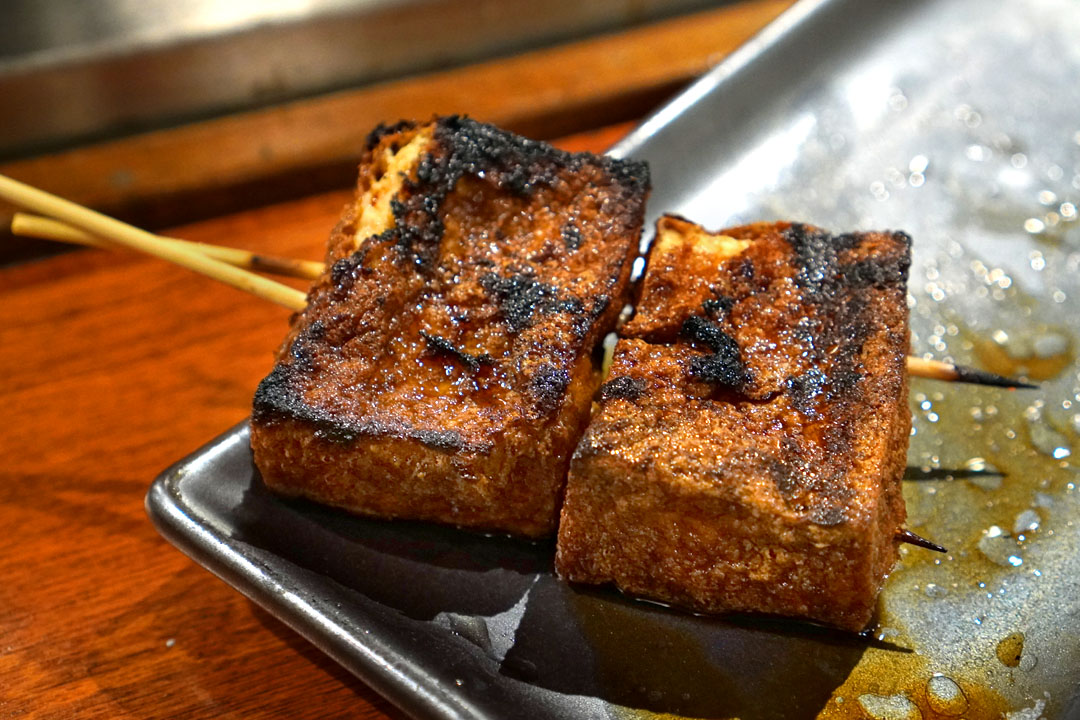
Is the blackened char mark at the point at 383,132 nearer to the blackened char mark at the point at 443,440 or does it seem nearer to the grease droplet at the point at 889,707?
the blackened char mark at the point at 443,440

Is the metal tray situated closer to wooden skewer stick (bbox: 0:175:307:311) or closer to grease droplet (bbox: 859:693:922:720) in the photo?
grease droplet (bbox: 859:693:922:720)


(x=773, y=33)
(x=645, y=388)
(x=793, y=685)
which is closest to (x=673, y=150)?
(x=773, y=33)

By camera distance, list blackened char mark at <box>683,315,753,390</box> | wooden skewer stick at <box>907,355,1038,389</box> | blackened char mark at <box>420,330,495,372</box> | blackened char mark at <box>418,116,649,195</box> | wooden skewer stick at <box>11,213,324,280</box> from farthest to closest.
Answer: wooden skewer stick at <box>11,213,324,280</box> < blackened char mark at <box>418,116,649,195</box> < wooden skewer stick at <box>907,355,1038,389</box> < blackened char mark at <box>420,330,495,372</box> < blackened char mark at <box>683,315,753,390</box>

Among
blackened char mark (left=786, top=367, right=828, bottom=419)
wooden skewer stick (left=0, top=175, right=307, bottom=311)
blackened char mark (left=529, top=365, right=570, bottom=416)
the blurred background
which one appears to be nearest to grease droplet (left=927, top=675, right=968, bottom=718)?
blackened char mark (left=786, top=367, right=828, bottom=419)

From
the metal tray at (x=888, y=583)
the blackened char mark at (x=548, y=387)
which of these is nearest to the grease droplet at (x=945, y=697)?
the metal tray at (x=888, y=583)

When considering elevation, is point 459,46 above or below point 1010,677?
above

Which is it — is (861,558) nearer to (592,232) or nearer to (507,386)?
(507,386)

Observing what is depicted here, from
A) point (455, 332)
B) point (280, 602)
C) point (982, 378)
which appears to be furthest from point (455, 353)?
point (982, 378)
